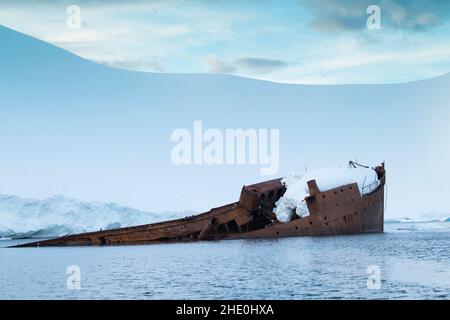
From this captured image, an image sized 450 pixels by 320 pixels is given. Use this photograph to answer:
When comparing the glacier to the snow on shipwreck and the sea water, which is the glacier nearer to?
the snow on shipwreck

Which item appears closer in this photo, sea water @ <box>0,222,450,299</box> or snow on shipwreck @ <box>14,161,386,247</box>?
sea water @ <box>0,222,450,299</box>

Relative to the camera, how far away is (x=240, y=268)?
70.9 ft

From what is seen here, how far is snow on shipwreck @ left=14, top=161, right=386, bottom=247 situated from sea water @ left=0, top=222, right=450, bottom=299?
278 cm

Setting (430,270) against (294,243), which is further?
(294,243)

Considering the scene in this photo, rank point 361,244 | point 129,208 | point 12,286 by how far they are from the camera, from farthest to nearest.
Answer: point 129,208
point 361,244
point 12,286

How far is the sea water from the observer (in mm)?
16562

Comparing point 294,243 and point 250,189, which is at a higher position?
point 250,189

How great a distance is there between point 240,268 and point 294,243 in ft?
29.7

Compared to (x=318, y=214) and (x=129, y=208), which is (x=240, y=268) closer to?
(x=318, y=214)

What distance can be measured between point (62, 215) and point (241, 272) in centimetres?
3520

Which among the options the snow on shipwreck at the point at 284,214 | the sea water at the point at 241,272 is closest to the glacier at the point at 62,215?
the snow on shipwreck at the point at 284,214

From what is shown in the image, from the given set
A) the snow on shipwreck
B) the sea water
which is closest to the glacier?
the snow on shipwreck
